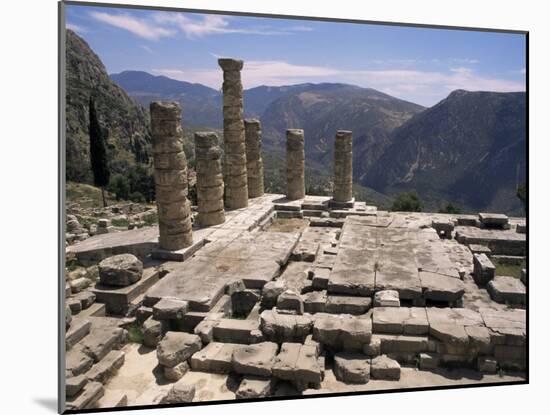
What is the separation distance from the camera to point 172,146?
13625mm

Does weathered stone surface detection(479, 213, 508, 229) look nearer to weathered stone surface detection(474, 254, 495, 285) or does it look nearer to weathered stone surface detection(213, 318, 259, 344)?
weathered stone surface detection(474, 254, 495, 285)

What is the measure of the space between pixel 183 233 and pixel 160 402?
701 cm

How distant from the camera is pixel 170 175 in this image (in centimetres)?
1380

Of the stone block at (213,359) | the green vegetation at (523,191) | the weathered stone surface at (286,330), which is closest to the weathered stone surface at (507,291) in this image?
the green vegetation at (523,191)

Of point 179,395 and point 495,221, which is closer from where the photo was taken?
point 179,395

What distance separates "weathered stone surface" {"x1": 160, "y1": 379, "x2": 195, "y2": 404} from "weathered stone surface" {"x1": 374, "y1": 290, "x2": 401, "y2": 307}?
4436mm

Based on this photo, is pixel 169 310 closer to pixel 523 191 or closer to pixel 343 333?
pixel 343 333

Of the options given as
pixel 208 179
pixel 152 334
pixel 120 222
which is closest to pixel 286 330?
pixel 152 334

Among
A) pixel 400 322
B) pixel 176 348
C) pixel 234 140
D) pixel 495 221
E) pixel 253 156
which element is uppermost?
pixel 234 140

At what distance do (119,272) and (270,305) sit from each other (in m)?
3.65

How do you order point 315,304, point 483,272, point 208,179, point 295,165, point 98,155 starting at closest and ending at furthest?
point 315,304
point 483,272
point 208,179
point 295,165
point 98,155

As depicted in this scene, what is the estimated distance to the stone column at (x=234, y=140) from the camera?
20719 millimetres

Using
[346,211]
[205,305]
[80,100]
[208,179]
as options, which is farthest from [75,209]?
[205,305]

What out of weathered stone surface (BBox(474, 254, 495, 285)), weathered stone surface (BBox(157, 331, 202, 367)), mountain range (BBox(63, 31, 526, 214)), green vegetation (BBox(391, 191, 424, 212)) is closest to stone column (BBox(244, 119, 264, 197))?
mountain range (BBox(63, 31, 526, 214))
